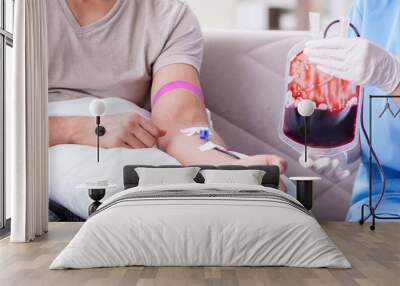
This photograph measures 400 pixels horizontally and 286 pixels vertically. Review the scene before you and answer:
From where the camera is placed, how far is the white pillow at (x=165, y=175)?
544cm

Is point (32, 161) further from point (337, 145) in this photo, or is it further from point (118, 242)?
point (337, 145)

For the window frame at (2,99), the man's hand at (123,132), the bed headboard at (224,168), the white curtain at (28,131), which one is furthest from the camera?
the man's hand at (123,132)

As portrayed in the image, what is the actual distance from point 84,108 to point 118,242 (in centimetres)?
247

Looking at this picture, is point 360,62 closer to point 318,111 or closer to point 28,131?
point 318,111

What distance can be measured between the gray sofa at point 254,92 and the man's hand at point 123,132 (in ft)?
2.19

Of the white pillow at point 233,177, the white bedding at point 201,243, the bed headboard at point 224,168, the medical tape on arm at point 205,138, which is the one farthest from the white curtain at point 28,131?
the white pillow at point 233,177

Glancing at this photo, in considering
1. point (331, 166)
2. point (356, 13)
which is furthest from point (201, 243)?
point (356, 13)

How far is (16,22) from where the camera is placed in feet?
15.8

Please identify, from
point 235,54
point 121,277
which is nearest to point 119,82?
point 235,54

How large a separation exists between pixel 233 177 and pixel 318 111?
4.18ft

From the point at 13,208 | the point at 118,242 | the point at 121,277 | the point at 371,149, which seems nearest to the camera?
the point at 121,277

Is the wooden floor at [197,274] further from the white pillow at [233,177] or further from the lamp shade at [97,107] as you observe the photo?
the lamp shade at [97,107]

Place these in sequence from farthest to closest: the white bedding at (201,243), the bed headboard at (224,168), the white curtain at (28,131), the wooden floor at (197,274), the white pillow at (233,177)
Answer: the bed headboard at (224,168) < the white pillow at (233,177) < the white curtain at (28,131) < the white bedding at (201,243) < the wooden floor at (197,274)

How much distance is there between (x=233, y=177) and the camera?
5457 mm
